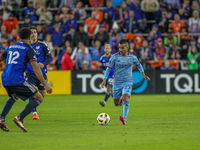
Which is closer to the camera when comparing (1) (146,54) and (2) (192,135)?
(2) (192,135)

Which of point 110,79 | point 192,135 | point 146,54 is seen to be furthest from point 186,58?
point 192,135

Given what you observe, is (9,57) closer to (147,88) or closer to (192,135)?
(192,135)

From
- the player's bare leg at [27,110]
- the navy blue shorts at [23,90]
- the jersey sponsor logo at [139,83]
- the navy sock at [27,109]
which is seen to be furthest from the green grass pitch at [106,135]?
the jersey sponsor logo at [139,83]

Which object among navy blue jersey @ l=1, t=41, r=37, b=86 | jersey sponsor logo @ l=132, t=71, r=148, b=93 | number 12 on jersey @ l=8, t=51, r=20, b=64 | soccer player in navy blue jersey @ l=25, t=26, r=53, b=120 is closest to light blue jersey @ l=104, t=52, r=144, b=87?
soccer player in navy blue jersey @ l=25, t=26, r=53, b=120

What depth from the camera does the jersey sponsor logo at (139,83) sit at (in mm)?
21000

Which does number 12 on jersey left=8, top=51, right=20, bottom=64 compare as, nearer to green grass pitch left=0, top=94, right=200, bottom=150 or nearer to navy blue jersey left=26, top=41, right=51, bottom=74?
green grass pitch left=0, top=94, right=200, bottom=150

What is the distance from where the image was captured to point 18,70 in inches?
309

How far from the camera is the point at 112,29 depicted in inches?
880

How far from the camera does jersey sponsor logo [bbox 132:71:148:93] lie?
21.0 metres

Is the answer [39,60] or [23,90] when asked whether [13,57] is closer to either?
[23,90]

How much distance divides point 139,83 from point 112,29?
3.61 meters

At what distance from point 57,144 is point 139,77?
14.7 m

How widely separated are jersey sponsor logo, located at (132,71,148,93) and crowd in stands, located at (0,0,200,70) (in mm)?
1017

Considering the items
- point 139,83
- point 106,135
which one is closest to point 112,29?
point 139,83
